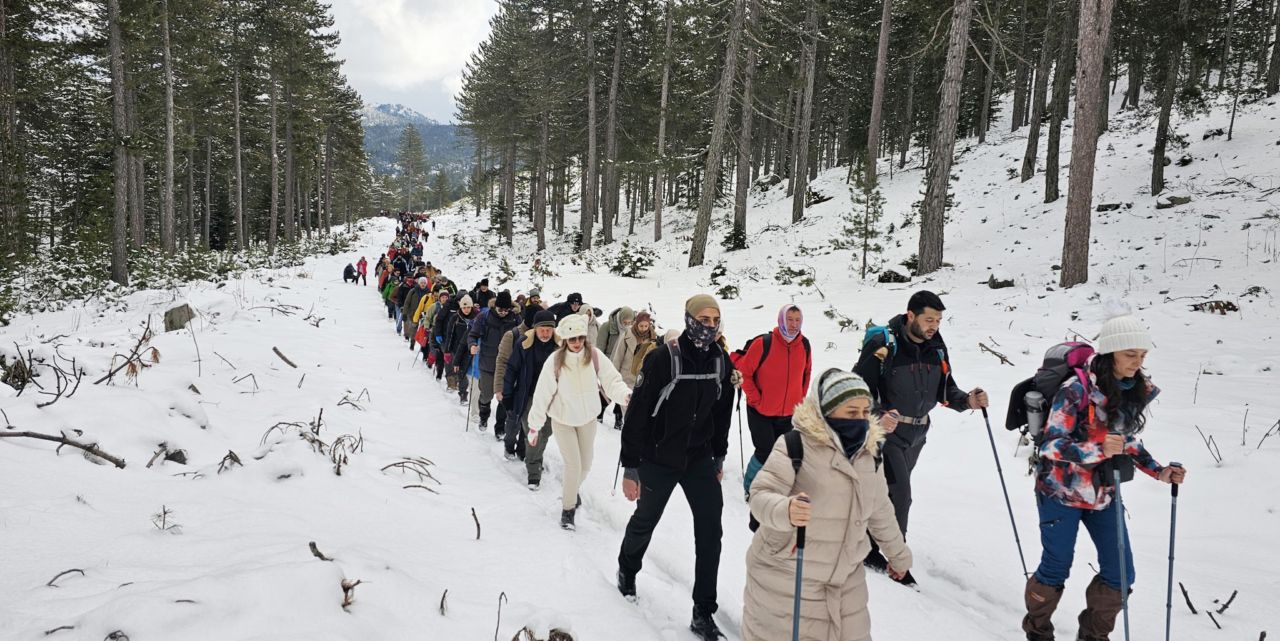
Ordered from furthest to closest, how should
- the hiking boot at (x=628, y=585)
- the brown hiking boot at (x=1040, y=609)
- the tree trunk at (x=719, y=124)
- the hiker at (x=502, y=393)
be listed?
the tree trunk at (x=719, y=124) < the hiker at (x=502, y=393) < the hiking boot at (x=628, y=585) < the brown hiking boot at (x=1040, y=609)

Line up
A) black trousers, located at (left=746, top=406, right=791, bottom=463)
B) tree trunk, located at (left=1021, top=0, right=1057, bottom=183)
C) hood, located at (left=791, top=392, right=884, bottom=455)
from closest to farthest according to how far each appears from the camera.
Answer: hood, located at (left=791, top=392, right=884, bottom=455), black trousers, located at (left=746, top=406, right=791, bottom=463), tree trunk, located at (left=1021, top=0, right=1057, bottom=183)

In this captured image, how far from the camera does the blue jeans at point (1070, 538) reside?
10.3ft

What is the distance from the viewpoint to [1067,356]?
3.28 m

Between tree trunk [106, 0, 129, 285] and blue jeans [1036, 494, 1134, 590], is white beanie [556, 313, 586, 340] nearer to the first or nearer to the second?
blue jeans [1036, 494, 1134, 590]

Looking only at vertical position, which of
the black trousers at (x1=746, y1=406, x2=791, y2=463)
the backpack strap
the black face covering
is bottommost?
the black trousers at (x1=746, y1=406, x2=791, y2=463)

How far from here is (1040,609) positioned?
338 centimetres

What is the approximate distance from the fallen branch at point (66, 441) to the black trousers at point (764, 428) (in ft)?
16.3

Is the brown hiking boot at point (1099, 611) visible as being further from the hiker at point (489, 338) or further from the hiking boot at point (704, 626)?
the hiker at point (489, 338)

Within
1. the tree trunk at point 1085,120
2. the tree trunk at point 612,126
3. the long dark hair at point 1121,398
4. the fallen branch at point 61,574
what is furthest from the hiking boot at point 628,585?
the tree trunk at point 612,126

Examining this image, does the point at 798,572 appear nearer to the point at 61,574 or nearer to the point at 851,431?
the point at 851,431

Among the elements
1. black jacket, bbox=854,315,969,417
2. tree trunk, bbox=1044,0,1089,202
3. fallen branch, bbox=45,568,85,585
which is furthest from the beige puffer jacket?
tree trunk, bbox=1044,0,1089,202

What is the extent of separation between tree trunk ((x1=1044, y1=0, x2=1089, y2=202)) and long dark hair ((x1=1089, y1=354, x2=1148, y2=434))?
56.2 feet

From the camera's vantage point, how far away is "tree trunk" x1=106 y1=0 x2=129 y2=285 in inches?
602

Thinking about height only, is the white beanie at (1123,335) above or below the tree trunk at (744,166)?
below
